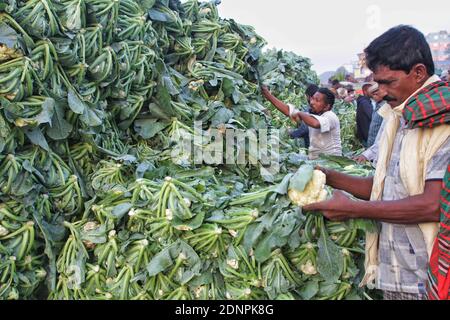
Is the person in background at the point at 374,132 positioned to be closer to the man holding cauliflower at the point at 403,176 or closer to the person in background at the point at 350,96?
the man holding cauliflower at the point at 403,176

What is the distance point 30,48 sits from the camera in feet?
8.02

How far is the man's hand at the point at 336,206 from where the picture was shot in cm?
172

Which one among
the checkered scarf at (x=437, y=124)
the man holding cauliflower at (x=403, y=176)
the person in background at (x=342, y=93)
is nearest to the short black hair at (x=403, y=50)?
the man holding cauliflower at (x=403, y=176)

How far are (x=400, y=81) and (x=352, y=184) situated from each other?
580mm

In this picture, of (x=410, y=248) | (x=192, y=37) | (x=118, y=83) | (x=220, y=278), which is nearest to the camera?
(x=410, y=248)

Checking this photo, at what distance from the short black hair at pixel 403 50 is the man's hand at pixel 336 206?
541 millimetres

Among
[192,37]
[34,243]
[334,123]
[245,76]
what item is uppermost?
[192,37]

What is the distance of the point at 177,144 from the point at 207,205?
876 millimetres

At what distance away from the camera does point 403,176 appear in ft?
5.39

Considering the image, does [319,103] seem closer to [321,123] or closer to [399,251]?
[321,123]

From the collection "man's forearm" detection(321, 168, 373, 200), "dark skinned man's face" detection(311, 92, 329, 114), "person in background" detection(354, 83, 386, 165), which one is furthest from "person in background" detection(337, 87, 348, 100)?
"man's forearm" detection(321, 168, 373, 200)

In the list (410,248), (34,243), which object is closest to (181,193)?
(34,243)

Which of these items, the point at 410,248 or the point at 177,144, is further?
the point at 177,144
